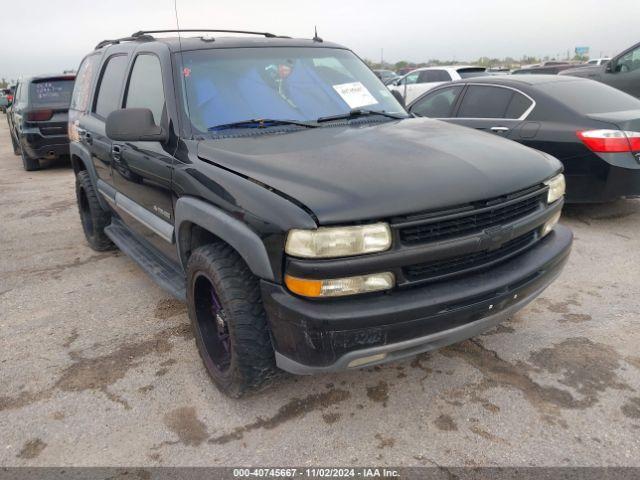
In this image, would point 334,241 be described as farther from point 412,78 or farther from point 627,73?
point 412,78

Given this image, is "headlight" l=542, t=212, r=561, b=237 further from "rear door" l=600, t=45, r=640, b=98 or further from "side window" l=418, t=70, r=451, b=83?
"side window" l=418, t=70, r=451, b=83

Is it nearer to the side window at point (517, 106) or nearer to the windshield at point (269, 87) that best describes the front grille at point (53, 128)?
the windshield at point (269, 87)

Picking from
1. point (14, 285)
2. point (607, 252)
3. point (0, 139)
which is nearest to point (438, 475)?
point (607, 252)

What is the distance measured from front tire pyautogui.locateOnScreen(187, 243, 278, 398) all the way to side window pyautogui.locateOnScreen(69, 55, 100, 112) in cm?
278

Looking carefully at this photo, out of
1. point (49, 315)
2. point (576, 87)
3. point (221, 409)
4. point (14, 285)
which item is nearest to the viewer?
point (221, 409)

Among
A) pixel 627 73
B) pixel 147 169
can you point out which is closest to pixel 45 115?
pixel 147 169

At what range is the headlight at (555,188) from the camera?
272 centimetres

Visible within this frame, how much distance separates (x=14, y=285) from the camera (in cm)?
427

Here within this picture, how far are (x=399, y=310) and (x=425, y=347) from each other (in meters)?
0.27

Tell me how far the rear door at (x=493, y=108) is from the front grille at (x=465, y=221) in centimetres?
326

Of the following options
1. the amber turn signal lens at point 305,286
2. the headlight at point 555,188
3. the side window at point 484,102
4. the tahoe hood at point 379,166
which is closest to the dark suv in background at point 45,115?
the side window at point 484,102

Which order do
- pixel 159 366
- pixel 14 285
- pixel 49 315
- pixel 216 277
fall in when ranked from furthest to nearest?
pixel 14 285 < pixel 49 315 < pixel 159 366 < pixel 216 277

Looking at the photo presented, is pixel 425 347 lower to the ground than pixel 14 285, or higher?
higher

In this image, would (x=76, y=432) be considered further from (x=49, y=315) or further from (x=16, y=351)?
(x=49, y=315)
